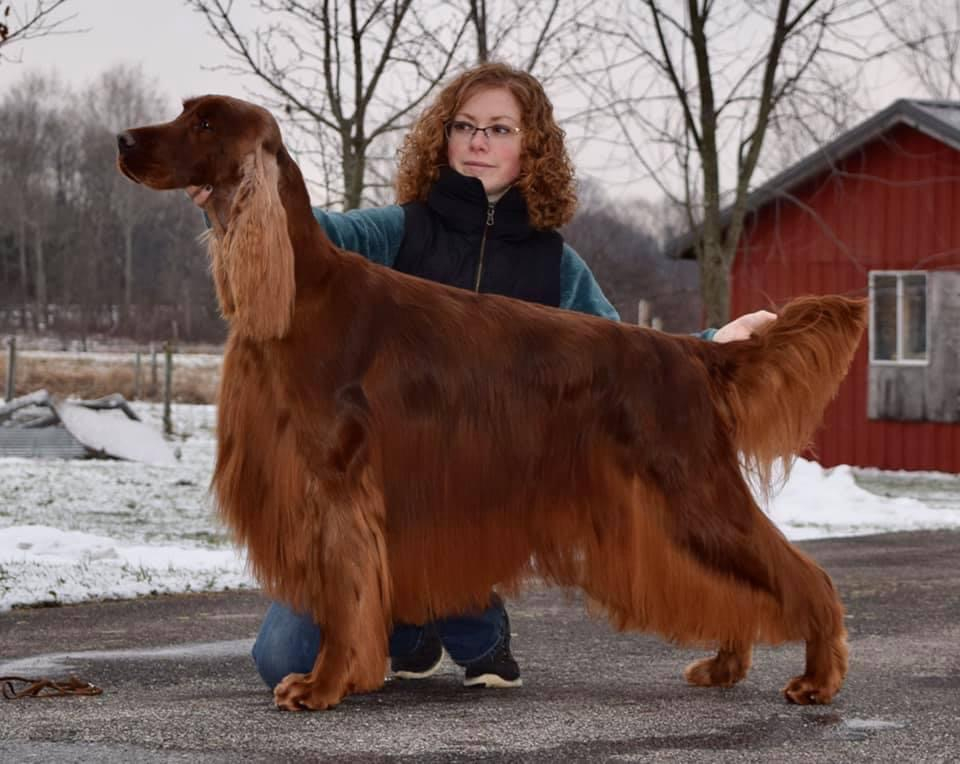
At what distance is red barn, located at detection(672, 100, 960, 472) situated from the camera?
1559 cm

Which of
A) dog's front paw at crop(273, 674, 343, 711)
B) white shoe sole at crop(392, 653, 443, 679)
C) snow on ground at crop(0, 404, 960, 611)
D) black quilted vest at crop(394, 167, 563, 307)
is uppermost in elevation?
black quilted vest at crop(394, 167, 563, 307)

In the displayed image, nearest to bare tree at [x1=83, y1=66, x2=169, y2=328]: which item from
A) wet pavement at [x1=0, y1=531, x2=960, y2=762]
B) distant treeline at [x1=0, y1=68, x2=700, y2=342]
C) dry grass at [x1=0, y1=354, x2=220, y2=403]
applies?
distant treeline at [x1=0, y1=68, x2=700, y2=342]

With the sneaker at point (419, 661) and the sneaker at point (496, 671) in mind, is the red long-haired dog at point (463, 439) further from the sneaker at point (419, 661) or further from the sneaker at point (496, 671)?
the sneaker at point (419, 661)

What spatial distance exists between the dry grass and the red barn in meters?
9.72

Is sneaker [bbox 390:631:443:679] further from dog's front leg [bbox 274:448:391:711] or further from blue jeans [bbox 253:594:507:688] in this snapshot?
dog's front leg [bbox 274:448:391:711]

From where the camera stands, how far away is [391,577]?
3.77 metres

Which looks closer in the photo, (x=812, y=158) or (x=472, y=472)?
(x=472, y=472)

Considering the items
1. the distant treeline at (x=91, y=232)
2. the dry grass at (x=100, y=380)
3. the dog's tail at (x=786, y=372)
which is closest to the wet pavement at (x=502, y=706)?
the dog's tail at (x=786, y=372)

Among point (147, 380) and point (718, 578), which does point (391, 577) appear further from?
point (147, 380)

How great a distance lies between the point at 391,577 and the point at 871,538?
600 centimetres

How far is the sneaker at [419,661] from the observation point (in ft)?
14.7

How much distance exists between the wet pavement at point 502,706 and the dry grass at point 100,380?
17640mm

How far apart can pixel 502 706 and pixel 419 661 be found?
59cm

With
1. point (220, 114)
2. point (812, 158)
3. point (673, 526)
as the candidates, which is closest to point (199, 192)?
point (220, 114)
